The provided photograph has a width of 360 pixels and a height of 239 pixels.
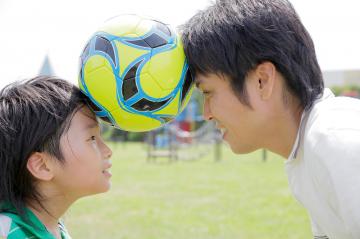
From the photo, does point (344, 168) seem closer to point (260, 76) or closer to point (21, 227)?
point (260, 76)

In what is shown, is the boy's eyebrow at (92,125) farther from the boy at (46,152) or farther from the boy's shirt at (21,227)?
the boy's shirt at (21,227)

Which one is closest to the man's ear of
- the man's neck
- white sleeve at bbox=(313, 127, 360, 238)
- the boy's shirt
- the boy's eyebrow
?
the man's neck

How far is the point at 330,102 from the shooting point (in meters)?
2.28

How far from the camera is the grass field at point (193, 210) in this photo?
599 centimetres

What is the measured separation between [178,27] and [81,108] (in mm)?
636

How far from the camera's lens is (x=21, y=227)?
232 centimetres

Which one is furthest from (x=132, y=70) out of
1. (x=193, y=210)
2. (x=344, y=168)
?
(x=193, y=210)

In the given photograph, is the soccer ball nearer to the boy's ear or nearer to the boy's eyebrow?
the boy's eyebrow

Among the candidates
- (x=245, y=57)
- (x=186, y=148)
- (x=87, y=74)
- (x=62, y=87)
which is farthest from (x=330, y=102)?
(x=186, y=148)

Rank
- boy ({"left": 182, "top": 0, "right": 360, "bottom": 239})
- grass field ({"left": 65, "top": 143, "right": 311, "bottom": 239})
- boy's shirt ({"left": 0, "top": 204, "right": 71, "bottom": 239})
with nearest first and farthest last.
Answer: boy's shirt ({"left": 0, "top": 204, "right": 71, "bottom": 239}) → boy ({"left": 182, "top": 0, "right": 360, "bottom": 239}) → grass field ({"left": 65, "top": 143, "right": 311, "bottom": 239})

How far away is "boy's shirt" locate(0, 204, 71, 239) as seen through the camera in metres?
2.28

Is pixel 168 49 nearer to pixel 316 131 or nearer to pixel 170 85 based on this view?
pixel 170 85

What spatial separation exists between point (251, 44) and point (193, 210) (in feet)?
17.8

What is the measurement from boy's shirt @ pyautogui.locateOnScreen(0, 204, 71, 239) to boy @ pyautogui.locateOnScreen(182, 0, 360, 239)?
96cm
